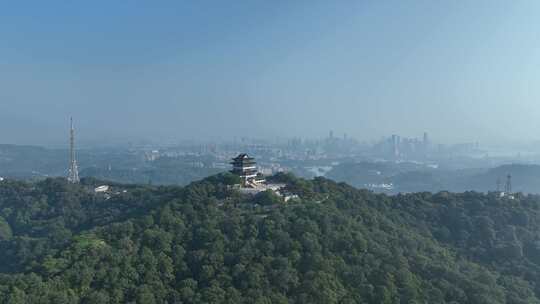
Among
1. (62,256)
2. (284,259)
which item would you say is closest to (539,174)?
(284,259)

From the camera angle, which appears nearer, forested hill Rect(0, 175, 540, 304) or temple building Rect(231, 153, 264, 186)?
forested hill Rect(0, 175, 540, 304)

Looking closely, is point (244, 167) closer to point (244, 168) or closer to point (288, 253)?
point (244, 168)

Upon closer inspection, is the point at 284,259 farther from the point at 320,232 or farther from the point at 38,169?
the point at 38,169

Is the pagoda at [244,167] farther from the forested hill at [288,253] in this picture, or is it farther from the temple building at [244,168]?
the forested hill at [288,253]

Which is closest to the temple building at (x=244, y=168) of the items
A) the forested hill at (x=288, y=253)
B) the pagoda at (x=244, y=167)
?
the pagoda at (x=244, y=167)

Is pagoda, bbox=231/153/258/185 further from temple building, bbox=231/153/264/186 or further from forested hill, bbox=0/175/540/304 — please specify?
forested hill, bbox=0/175/540/304

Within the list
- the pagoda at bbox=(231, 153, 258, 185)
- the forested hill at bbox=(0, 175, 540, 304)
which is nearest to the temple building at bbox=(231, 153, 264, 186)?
the pagoda at bbox=(231, 153, 258, 185)

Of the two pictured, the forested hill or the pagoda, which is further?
the pagoda

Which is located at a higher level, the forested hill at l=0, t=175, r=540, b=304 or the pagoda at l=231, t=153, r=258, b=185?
the pagoda at l=231, t=153, r=258, b=185

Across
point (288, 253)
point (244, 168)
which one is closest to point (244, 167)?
point (244, 168)
